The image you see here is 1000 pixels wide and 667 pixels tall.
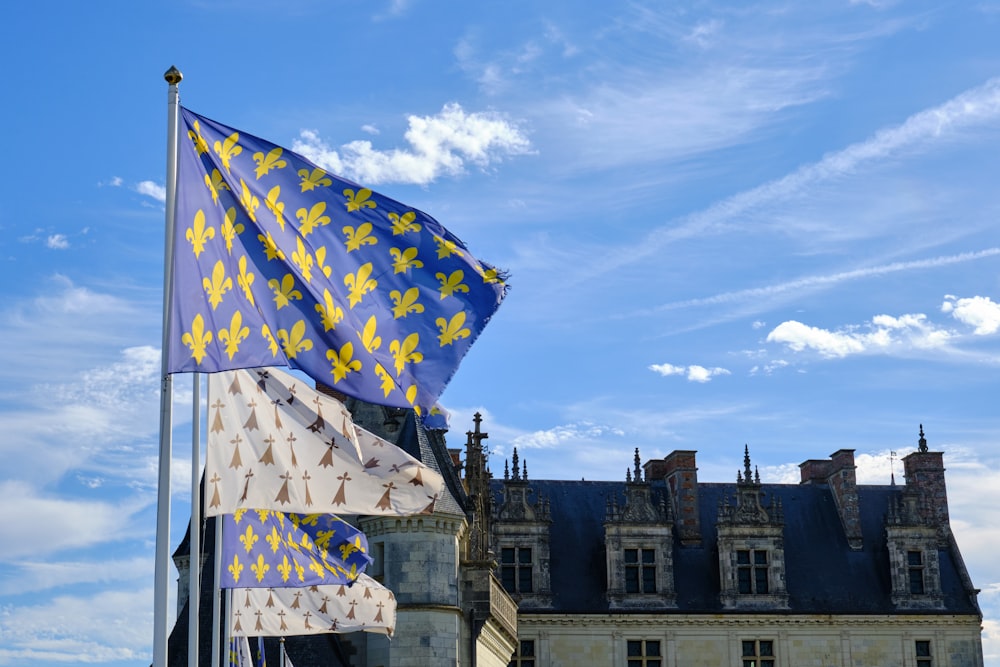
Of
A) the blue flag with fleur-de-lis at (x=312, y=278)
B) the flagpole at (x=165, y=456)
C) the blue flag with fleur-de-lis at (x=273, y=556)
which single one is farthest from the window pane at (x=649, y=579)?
the flagpole at (x=165, y=456)

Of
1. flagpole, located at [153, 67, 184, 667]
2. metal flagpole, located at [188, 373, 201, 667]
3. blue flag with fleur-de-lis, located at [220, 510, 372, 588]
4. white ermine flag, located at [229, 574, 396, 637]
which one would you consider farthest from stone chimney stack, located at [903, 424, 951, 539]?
flagpole, located at [153, 67, 184, 667]

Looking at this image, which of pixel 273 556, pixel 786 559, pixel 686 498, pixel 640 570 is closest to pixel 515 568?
pixel 640 570

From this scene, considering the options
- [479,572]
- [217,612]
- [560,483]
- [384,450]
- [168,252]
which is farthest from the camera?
[560,483]

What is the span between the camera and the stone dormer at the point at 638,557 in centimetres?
4616

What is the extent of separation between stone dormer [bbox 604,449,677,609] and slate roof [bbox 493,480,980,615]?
0.47m

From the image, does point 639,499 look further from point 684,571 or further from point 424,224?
point 424,224

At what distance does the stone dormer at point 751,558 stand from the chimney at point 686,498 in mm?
1064

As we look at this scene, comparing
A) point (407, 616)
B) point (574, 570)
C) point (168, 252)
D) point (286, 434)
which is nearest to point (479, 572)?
point (407, 616)

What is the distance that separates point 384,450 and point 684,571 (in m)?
35.0

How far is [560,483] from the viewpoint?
4922cm

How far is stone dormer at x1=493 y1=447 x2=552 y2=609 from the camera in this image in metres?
45.6

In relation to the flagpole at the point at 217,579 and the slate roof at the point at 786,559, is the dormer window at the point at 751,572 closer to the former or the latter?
the slate roof at the point at 786,559

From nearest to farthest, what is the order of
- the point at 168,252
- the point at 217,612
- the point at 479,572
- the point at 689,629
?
the point at 168,252
the point at 217,612
the point at 479,572
the point at 689,629

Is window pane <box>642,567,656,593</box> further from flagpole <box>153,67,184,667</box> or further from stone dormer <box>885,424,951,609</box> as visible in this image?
flagpole <box>153,67,184,667</box>
